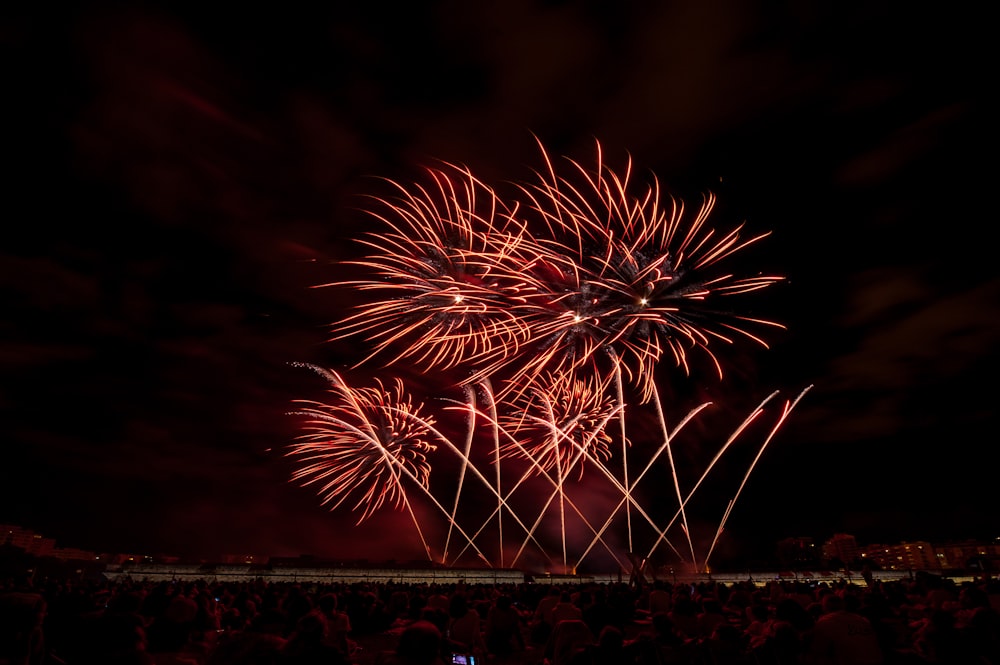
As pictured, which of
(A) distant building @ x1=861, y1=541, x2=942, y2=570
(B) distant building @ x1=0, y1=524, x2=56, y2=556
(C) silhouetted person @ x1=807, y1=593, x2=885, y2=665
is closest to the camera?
(C) silhouetted person @ x1=807, y1=593, x2=885, y2=665

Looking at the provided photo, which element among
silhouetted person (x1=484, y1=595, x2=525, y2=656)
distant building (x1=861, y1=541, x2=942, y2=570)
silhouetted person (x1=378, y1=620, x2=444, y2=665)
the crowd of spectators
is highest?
silhouetted person (x1=378, y1=620, x2=444, y2=665)

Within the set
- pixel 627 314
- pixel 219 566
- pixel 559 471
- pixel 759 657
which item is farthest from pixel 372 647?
pixel 219 566

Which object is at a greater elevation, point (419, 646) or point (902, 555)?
point (419, 646)

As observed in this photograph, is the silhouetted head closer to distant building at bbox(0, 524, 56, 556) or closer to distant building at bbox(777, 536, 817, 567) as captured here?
distant building at bbox(777, 536, 817, 567)

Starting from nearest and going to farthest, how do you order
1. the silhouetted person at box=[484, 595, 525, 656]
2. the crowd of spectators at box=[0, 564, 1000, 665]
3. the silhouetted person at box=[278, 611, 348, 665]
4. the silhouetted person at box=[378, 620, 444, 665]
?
the silhouetted person at box=[278, 611, 348, 665] < the silhouetted person at box=[378, 620, 444, 665] < the crowd of spectators at box=[0, 564, 1000, 665] < the silhouetted person at box=[484, 595, 525, 656]

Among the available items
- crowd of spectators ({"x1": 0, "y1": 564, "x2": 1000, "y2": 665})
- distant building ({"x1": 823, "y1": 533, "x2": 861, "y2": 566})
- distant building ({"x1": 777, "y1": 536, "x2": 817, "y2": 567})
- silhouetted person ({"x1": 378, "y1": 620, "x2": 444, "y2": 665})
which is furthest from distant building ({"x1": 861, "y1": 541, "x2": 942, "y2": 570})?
silhouetted person ({"x1": 378, "y1": 620, "x2": 444, "y2": 665})

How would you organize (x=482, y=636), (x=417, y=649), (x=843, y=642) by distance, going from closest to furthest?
(x=417, y=649), (x=843, y=642), (x=482, y=636)

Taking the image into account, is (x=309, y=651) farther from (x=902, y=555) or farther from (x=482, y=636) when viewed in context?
(x=902, y=555)

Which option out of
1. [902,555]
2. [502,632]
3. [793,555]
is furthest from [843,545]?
[502,632]

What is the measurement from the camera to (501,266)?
18969 mm

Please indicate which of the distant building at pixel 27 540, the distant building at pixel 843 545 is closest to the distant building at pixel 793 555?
the distant building at pixel 843 545

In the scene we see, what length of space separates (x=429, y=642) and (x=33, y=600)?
15.5 ft

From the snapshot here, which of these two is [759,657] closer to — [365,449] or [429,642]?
[429,642]

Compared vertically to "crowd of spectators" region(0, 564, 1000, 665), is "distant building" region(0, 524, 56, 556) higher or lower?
lower
